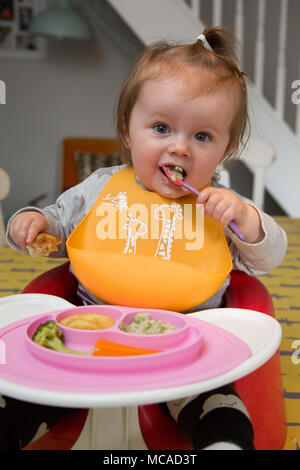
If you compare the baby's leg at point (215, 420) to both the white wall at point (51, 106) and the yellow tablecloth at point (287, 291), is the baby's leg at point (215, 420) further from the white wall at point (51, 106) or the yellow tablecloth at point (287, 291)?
the white wall at point (51, 106)

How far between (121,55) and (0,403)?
3.02 meters

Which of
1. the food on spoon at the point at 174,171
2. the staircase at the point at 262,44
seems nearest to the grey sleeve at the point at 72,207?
the food on spoon at the point at 174,171

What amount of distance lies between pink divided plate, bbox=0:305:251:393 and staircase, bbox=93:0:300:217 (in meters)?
1.69

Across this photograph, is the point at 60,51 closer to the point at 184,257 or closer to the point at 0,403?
the point at 184,257

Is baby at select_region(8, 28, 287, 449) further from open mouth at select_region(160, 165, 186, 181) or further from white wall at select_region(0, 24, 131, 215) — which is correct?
white wall at select_region(0, 24, 131, 215)

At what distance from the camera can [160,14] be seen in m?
2.40

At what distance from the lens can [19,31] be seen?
3.26 meters

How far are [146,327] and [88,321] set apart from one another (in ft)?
0.24

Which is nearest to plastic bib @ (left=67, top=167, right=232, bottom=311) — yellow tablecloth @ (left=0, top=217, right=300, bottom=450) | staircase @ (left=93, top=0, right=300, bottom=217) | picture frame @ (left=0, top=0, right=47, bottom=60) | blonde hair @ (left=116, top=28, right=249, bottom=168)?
blonde hair @ (left=116, top=28, right=249, bottom=168)

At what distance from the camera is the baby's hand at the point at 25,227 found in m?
0.82

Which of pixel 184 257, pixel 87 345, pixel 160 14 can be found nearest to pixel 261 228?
pixel 184 257

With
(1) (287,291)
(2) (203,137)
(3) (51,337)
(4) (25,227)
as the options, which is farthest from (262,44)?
(3) (51,337)

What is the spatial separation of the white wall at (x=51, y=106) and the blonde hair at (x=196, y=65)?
2.44 metres

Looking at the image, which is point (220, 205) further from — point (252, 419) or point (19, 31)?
point (19, 31)
